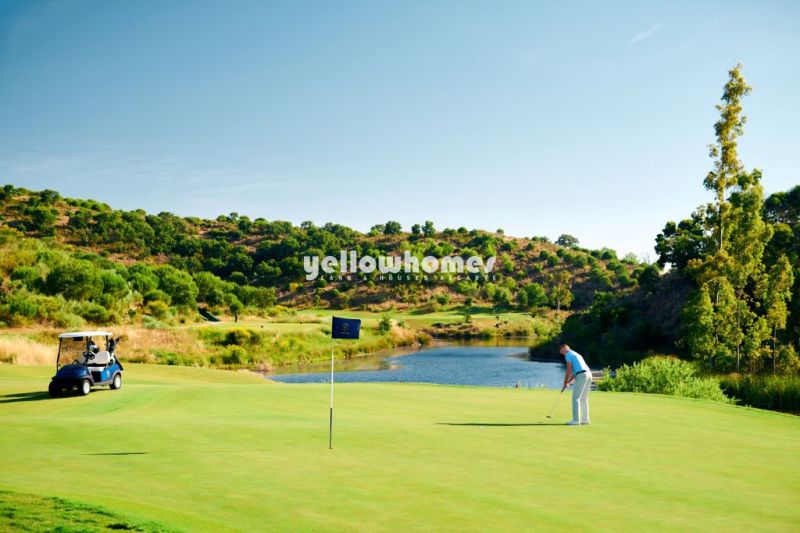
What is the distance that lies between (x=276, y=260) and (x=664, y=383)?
383ft

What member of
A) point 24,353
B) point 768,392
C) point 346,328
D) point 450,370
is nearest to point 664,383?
point 768,392

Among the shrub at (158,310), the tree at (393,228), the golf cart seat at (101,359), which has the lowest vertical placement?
the golf cart seat at (101,359)

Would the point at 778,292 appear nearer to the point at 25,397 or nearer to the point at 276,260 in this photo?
the point at 25,397

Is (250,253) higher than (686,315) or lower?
higher

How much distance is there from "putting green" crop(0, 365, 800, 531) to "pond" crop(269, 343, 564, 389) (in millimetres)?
26187

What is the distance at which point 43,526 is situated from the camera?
7543mm

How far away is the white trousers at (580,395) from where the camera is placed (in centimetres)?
1570

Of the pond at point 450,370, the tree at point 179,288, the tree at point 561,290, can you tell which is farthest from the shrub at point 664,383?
the tree at point 561,290

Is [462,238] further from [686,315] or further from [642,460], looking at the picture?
[642,460]

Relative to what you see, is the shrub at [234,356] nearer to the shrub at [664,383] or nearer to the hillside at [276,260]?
the hillside at [276,260]

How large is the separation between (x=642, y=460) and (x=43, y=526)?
956 cm

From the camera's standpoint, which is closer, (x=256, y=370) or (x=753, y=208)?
(x=753, y=208)

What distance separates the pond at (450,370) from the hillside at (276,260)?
86.1ft

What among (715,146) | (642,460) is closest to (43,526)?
(642,460)
